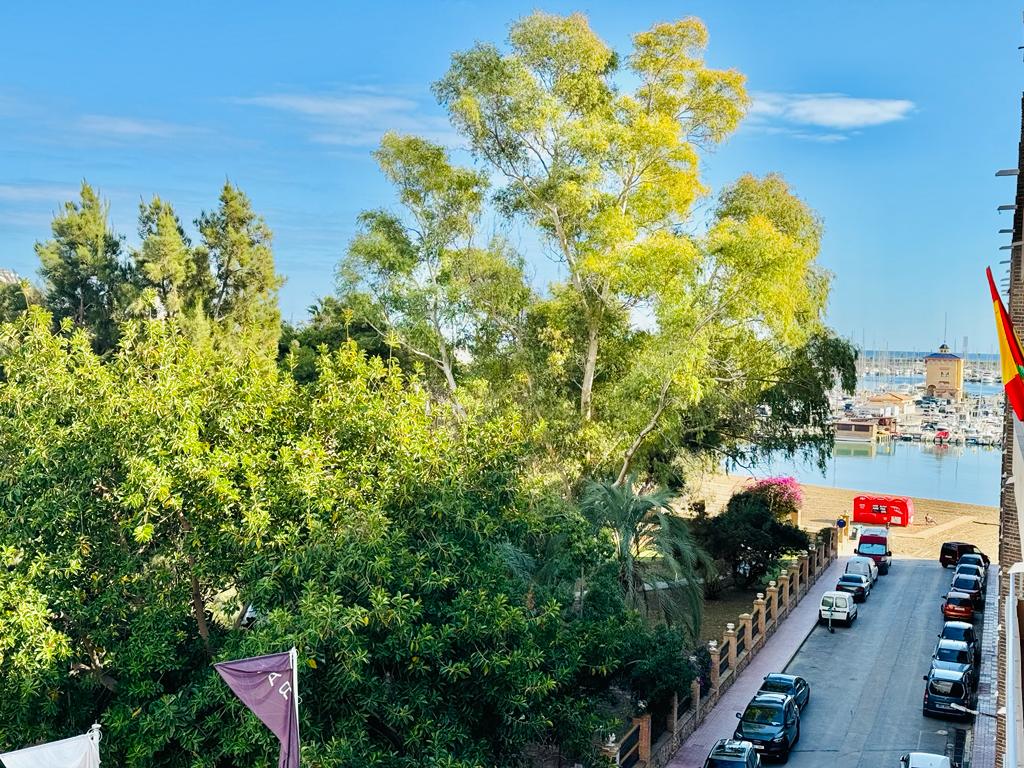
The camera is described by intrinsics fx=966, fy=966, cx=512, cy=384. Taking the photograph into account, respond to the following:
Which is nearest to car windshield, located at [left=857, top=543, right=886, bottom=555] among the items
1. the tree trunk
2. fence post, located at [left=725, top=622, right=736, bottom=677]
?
the tree trunk

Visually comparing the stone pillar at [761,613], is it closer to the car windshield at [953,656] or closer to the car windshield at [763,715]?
the car windshield at [953,656]

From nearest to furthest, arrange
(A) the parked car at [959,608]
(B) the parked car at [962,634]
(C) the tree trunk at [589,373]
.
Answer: (B) the parked car at [962,634]
(C) the tree trunk at [589,373]
(A) the parked car at [959,608]

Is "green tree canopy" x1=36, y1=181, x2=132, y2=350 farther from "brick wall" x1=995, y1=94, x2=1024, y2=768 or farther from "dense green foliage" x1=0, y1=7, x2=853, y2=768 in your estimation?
"brick wall" x1=995, y1=94, x2=1024, y2=768

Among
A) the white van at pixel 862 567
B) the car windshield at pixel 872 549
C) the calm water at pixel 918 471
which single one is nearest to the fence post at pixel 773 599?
the white van at pixel 862 567

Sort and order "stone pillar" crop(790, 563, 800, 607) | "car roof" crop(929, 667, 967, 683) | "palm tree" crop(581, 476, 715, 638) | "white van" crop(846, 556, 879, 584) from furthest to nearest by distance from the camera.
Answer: "white van" crop(846, 556, 879, 584) < "stone pillar" crop(790, 563, 800, 607) < "palm tree" crop(581, 476, 715, 638) < "car roof" crop(929, 667, 967, 683)

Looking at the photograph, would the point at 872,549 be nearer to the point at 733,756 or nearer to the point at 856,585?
the point at 856,585

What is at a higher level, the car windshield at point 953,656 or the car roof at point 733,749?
the car windshield at point 953,656

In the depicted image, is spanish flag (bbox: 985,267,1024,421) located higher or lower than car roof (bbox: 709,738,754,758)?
higher

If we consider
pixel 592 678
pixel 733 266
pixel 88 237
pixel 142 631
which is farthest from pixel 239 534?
pixel 88 237

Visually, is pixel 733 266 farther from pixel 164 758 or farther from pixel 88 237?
pixel 88 237

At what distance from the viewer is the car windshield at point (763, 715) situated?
63.2 feet

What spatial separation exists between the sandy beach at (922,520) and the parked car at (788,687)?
1215 centimetres

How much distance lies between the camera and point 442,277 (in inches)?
1111

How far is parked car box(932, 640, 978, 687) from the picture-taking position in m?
22.5
